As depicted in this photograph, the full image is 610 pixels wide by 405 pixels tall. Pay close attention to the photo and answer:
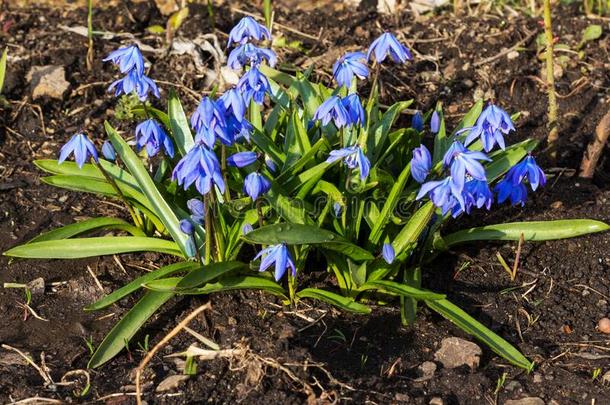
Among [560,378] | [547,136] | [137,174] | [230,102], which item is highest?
[230,102]

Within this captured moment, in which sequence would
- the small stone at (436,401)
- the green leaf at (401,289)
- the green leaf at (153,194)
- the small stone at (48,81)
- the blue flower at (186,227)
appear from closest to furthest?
the small stone at (436,401), the green leaf at (401,289), the blue flower at (186,227), the green leaf at (153,194), the small stone at (48,81)

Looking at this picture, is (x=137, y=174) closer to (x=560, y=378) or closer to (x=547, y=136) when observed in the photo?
(x=560, y=378)

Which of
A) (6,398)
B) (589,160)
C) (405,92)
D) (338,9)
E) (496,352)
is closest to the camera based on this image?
(6,398)

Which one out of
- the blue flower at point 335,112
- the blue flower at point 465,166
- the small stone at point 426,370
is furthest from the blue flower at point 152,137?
the small stone at point 426,370

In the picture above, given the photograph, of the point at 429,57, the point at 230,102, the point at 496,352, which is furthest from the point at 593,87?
the point at 230,102

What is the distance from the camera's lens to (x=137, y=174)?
152 inches

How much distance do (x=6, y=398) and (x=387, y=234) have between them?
1.66 metres

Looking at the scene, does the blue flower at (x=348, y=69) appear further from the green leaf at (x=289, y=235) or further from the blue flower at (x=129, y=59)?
the blue flower at (x=129, y=59)

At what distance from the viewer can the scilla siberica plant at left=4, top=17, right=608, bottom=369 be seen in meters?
3.28

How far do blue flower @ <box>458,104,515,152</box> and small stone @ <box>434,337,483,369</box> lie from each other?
2.55 feet

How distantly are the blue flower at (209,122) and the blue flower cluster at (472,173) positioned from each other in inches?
30.3

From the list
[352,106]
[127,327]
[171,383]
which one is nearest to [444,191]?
[352,106]

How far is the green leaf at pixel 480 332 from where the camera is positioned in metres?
3.37

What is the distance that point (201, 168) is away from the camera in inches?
122
